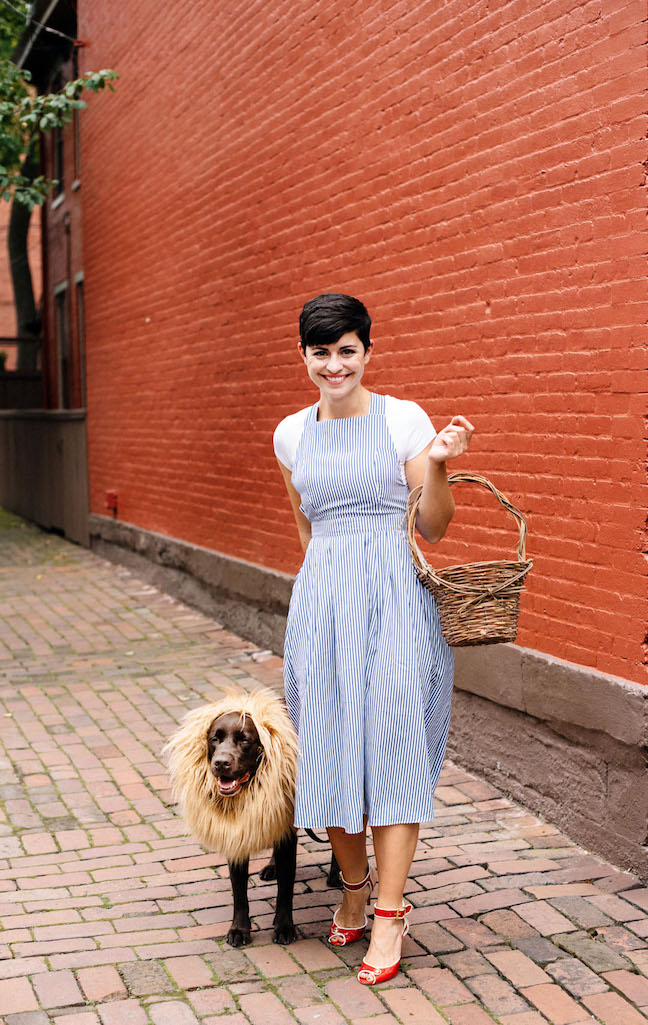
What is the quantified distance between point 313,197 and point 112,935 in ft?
16.7

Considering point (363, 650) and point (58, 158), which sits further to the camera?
point (58, 158)

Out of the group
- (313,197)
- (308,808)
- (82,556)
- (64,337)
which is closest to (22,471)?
(64,337)

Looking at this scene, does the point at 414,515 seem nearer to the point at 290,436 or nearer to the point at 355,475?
the point at 355,475

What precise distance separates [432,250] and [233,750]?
3.22 m

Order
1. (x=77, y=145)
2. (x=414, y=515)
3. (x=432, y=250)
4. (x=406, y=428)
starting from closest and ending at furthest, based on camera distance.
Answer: (x=414, y=515) → (x=406, y=428) → (x=432, y=250) → (x=77, y=145)

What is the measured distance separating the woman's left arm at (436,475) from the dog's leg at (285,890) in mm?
1158

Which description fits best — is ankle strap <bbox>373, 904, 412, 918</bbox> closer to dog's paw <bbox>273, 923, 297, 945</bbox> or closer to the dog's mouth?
dog's paw <bbox>273, 923, 297, 945</bbox>

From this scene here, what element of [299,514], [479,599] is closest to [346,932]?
[479,599]

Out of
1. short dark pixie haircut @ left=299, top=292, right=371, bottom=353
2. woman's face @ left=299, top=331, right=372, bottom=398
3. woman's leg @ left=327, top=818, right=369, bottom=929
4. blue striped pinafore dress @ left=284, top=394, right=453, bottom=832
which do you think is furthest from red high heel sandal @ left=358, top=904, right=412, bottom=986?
short dark pixie haircut @ left=299, top=292, right=371, bottom=353

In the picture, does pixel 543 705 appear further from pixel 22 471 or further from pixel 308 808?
pixel 22 471

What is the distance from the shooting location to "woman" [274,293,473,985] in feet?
12.2

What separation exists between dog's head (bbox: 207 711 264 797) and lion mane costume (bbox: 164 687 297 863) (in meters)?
0.02

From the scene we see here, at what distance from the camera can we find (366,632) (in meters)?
3.75

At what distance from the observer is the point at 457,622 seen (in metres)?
3.59
